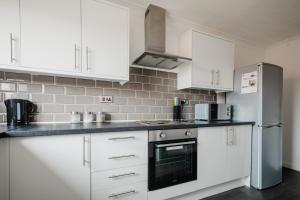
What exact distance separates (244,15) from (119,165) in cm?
254

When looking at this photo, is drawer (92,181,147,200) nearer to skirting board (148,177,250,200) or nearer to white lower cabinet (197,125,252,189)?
skirting board (148,177,250,200)

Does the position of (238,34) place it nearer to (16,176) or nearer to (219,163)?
(219,163)

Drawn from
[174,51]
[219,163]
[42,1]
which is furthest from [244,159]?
[42,1]

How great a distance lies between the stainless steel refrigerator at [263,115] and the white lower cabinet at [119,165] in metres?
1.57

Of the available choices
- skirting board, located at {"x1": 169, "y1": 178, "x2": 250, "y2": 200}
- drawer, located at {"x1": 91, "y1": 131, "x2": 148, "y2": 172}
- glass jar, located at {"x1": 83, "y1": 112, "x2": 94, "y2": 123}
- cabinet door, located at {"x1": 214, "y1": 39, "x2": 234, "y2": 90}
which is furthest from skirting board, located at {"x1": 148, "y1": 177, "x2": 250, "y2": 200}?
cabinet door, located at {"x1": 214, "y1": 39, "x2": 234, "y2": 90}

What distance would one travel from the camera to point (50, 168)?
46.0 inches

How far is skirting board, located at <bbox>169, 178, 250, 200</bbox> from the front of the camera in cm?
183

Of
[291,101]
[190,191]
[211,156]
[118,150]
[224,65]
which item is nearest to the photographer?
[118,150]

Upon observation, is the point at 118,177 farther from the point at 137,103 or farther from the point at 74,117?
the point at 137,103

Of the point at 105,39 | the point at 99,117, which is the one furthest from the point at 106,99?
the point at 105,39

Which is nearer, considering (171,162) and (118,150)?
(118,150)

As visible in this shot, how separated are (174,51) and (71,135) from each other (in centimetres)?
178

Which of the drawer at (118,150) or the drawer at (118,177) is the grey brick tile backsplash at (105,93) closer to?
the drawer at (118,150)

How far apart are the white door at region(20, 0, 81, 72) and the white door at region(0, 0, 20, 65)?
0.04 metres
